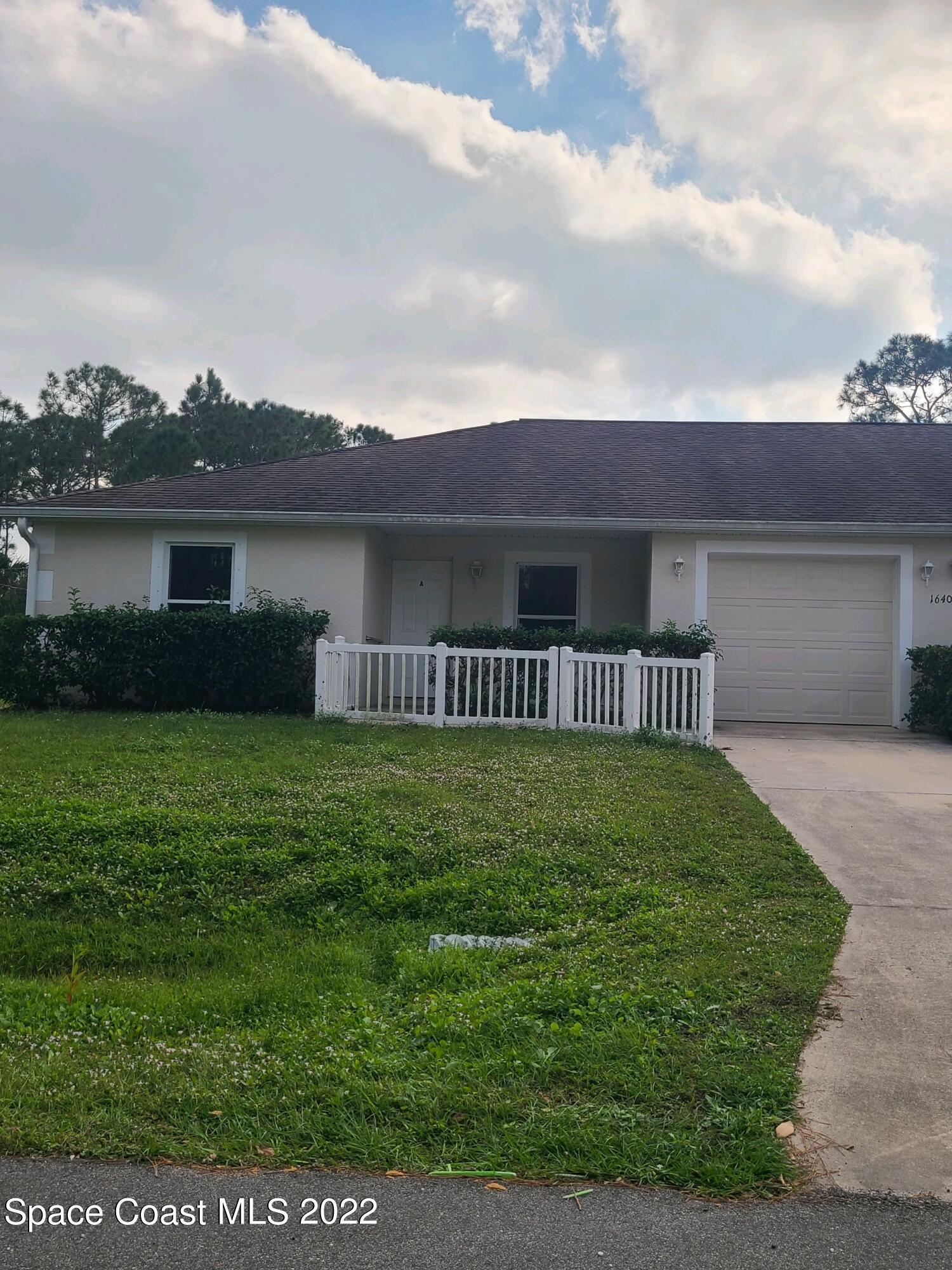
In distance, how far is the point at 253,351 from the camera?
21531 mm

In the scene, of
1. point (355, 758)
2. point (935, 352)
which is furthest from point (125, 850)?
point (935, 352)

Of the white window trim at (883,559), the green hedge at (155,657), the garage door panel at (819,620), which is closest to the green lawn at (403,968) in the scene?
the green hedge at (155,657)

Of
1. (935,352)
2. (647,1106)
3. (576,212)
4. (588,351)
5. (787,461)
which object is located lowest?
(647,1106)

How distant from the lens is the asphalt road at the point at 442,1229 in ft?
7.09

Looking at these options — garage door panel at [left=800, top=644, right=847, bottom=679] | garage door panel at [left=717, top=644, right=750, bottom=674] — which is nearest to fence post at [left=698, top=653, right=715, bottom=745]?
garage door panel at [left=717, top=644, right=750, bottom=674]

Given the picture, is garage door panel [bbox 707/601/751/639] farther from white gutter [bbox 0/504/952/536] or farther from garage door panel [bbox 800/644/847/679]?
white gutter [bbox 0/504/952/536]

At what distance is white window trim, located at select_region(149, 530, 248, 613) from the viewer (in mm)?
13086

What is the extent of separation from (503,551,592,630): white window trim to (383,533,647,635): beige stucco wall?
0.04 m

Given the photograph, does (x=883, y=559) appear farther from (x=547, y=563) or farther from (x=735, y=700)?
(x=547, y=563)

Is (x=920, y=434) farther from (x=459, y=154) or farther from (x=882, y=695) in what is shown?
(x=459, y=154)

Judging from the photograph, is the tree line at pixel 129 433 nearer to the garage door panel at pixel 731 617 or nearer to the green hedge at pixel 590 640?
the green hedge at pixel 590 640

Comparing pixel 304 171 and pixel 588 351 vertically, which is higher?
pixel 304 171

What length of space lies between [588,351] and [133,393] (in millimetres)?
19516

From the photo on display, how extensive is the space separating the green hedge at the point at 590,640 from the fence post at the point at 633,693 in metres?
1.42
